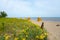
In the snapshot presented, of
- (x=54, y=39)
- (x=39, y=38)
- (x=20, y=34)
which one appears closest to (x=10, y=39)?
(x=20, y=34)

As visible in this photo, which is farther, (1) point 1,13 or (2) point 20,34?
(1) point 1,13

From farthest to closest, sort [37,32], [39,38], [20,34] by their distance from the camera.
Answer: [37,32] → [39,38] → [20,34]

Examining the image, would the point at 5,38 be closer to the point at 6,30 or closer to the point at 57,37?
the point at 6,30

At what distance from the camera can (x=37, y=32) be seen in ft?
38.0

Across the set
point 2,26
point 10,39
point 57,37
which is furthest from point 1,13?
point 10,39

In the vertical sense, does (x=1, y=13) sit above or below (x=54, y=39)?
above

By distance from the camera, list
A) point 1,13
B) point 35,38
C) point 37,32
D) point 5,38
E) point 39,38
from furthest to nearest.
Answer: point 1,13
point 37,32
point 35,38
point 39,38
point 5,38

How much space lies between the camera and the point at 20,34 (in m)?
9.48

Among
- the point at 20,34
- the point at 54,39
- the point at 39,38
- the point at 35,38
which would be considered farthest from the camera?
the point at 54,39

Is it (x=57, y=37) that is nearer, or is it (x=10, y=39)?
(x=10, y=39)

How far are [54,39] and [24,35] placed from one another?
473 cm

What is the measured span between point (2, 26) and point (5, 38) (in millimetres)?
3730

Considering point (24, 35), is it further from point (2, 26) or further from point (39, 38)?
point (2, 26)

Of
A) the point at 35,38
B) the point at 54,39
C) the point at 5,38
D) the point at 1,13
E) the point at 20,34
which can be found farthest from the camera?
the point at 1,13
